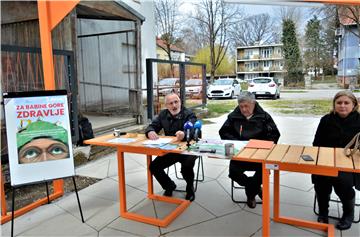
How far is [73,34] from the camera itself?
198 inches

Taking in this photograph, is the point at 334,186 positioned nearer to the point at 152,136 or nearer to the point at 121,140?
the point at 152,136

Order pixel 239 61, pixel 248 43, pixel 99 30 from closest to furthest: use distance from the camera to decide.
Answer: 1. pixel 99 30
2. pixel 248 43
3. pixel 239 61

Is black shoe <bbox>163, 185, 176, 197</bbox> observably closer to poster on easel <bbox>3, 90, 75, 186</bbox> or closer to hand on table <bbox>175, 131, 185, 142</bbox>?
hand on table <bbox>175, 131, 185, 142</bbox>

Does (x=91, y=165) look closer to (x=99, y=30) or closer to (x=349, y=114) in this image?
(x=349, y=114)

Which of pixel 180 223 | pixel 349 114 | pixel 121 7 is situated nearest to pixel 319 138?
pixel 349 114

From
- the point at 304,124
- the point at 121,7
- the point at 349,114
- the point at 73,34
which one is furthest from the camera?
the point at 304,124

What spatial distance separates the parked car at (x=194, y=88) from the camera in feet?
29.7

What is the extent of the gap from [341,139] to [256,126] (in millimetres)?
745

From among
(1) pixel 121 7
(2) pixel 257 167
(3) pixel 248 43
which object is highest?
(3) pixel 248 43

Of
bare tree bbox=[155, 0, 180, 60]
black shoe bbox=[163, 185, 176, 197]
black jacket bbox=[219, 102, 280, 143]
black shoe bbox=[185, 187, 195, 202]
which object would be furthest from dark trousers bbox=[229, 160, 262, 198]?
bare tree bbox=[155, 0, 180, 60]

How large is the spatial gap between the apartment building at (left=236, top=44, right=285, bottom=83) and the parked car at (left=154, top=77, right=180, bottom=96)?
56.8 ft

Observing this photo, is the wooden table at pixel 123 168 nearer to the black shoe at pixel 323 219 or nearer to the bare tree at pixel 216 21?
the black shoe at pixel 323 219

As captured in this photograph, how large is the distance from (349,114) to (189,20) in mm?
21334

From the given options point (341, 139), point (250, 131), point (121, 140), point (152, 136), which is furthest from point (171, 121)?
point (341, 139)
